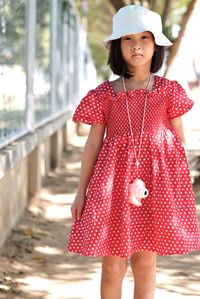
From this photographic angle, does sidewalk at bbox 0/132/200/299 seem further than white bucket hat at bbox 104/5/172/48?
Yes

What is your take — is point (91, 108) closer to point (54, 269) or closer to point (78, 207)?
point (78, 207)

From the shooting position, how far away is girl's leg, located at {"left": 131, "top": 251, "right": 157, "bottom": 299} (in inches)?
143

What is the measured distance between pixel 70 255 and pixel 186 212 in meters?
2.45

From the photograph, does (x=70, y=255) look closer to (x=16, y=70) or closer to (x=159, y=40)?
(x=16, y=70)

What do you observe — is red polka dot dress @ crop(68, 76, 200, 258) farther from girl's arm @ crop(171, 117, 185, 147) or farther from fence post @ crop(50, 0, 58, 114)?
fence post @ crop(50, 0, 58, 114)

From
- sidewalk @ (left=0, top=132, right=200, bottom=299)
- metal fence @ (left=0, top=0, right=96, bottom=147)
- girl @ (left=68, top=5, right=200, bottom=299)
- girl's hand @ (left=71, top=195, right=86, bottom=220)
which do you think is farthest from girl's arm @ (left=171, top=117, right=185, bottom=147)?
metal fence @ (left=0, top=0, right=96, bottom=147)

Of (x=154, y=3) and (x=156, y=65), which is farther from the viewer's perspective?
(x=154, y=3)

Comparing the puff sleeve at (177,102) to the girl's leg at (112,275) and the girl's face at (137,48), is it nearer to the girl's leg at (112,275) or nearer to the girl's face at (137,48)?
the girl's face at (137,48)

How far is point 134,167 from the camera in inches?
136

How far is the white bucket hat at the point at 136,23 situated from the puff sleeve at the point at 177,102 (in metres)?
0.21

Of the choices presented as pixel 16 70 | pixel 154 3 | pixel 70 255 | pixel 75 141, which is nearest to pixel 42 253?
pixel 70 255

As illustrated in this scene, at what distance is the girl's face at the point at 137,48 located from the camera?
138 inches

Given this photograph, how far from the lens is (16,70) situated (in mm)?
6496

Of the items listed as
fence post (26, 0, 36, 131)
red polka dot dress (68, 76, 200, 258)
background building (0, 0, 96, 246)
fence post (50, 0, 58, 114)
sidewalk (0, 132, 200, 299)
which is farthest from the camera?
fence post (50, 0, 58, 114)
